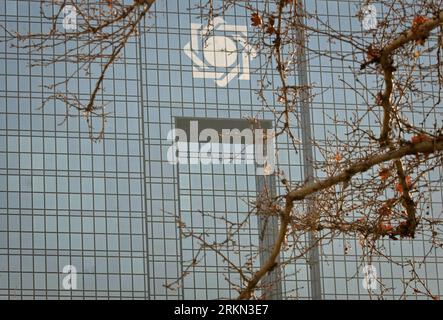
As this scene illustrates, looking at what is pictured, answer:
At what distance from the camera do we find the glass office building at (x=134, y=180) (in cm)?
13900

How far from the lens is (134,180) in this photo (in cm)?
14250

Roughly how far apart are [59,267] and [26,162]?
1094 centimetres

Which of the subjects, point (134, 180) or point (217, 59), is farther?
point (217, 59)

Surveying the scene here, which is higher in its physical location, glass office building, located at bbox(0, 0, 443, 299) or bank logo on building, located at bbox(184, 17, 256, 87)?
bank logo on building, located at bbox(184, 17, 256, 87)

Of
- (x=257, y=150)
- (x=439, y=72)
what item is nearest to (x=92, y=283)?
(x=257, y=150)

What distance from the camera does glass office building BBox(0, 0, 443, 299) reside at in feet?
456

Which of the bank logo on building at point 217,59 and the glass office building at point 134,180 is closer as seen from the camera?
the glass office building at point 134,180

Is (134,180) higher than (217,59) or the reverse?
the reverse

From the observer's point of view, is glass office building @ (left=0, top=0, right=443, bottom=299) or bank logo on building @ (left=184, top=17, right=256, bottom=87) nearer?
glass office building @ (left=0, top=0, right=443, bottom=299)

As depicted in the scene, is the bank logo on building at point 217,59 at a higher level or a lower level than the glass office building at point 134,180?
higher
